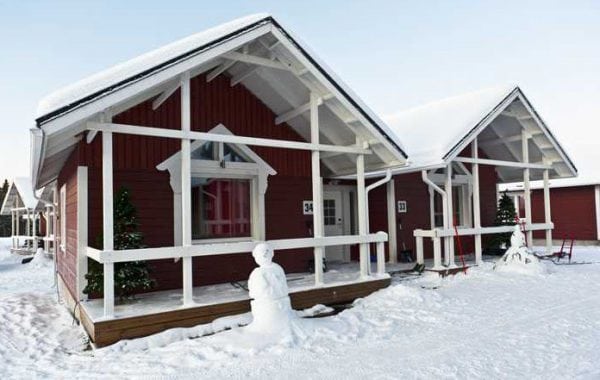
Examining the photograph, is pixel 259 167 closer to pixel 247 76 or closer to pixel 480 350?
pixel 247 76

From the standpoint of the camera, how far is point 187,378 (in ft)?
13.3

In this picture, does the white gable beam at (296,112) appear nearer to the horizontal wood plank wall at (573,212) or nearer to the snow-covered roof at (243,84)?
the snow-covered roof at (243,84)

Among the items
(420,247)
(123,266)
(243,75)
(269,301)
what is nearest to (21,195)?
(243,75)

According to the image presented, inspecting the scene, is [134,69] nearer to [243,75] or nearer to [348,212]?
[243,75]

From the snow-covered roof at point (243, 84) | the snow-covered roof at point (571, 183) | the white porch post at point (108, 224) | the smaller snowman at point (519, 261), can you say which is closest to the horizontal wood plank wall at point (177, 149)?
the snow-covered roof at point (243, 84)

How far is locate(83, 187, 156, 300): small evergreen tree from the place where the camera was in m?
6.02

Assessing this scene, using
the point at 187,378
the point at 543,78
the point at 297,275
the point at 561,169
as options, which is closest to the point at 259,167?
the point at 297,275

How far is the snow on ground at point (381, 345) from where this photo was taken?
14.0 ft

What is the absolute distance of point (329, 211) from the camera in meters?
10.8

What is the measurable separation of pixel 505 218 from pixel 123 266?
34.5ft

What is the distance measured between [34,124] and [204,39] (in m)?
2.33

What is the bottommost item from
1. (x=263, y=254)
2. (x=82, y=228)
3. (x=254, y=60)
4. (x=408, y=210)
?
(x=263, y=254)

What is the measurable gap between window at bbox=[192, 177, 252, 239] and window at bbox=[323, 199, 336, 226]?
9.11 ft

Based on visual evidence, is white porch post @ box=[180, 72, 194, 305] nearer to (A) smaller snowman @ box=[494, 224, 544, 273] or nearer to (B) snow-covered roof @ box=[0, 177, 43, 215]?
(A) smaller snowman @ box=[494, 224, 544, 273]
